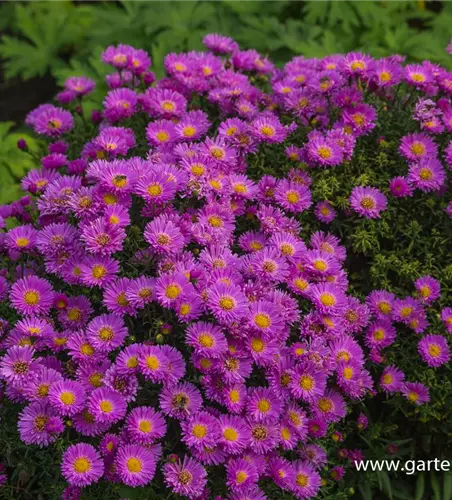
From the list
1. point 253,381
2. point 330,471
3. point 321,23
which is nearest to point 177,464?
point 253,381

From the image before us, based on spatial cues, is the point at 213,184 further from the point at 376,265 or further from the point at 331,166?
the point at 376,265

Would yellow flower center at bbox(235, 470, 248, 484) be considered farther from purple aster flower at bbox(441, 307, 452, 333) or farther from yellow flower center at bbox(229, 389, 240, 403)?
purple aster flower at bbox(441, 307, 452, 333)

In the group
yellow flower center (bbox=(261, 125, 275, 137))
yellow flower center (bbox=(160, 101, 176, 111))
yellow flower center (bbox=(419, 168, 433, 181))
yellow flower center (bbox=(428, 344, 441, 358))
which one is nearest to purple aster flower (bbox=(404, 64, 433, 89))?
yellow flower center (bbox=(419, 168, 433, 181))

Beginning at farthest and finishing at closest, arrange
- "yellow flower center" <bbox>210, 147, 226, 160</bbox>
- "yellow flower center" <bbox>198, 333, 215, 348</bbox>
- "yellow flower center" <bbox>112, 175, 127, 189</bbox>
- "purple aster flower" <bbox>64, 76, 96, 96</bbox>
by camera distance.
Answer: "purple aster flower" <bbox>64, 76, 96, 96</bbox> → "yellow flower center" <bbox>210, 147, 226, 160</bbox> → "yellow flower center" <bbox>112, 175, 127, 189</bbox> → "yellow flower center" <bbox>198, 333, 215, 348</bbox>

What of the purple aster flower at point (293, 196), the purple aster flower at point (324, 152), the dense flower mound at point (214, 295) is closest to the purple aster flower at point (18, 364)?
the dense flower mound at point (214, 295)

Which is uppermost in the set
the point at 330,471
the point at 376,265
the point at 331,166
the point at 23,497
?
the point at 331,166

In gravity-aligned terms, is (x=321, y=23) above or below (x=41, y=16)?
above

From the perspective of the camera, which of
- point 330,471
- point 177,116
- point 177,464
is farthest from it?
point 177,116
